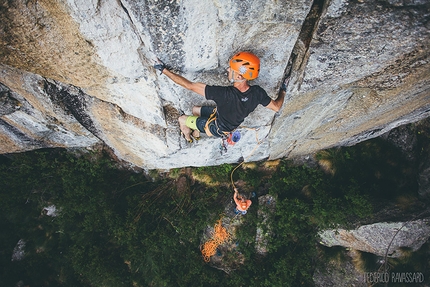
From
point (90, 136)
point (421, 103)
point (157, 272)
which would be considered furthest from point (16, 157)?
point (421, 103)

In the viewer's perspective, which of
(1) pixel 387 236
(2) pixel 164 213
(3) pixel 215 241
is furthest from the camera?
(2) pixel 164 213

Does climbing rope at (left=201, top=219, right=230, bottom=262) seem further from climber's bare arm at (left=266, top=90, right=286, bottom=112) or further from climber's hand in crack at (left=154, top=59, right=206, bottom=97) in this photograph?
climber's hand in crack at (left=154, top=59, right=206, bottom=97)

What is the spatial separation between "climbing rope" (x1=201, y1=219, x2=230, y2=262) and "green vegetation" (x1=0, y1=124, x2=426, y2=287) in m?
0.17

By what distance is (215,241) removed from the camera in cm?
605

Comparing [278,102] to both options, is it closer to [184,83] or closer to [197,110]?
[197,110]

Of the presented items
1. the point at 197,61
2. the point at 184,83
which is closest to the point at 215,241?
the point at 184,83

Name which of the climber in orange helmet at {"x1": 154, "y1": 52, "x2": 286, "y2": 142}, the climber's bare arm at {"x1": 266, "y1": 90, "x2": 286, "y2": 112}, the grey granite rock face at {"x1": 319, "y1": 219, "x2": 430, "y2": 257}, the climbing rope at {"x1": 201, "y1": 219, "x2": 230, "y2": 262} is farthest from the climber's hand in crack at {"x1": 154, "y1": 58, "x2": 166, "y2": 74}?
the grey granite rock face at {"x1": 319, "y1": 219, "x2": 430, "y2": 257}

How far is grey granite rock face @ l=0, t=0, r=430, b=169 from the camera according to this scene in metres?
2.28

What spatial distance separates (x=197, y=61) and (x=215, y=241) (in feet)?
14.8

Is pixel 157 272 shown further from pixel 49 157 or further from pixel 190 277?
pixel 49 157

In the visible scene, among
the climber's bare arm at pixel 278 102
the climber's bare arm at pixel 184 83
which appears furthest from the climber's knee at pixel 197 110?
the climber's bare arm at pixel 278 102

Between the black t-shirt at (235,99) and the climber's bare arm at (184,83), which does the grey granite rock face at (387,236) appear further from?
the climber's bare arm at (184,83)

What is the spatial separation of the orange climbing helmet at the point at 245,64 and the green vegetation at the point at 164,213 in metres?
3.50

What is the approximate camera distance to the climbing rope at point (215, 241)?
5.98 meters
